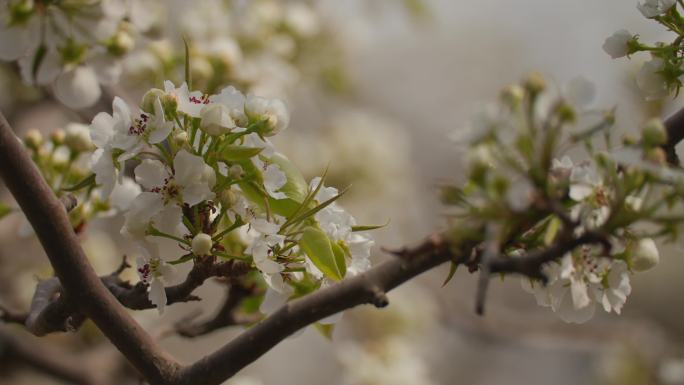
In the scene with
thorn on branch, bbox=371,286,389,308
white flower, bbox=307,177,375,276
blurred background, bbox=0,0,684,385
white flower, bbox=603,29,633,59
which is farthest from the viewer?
blurred background, bbox=0,0,684,385

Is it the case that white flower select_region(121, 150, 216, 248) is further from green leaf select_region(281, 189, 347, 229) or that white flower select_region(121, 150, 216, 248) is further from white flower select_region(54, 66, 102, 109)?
white flower select_region(54, 66, 102, 109)

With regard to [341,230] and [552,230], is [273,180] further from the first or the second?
[552,230]

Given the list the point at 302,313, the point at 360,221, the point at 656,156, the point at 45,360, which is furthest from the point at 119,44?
the point at 360,221

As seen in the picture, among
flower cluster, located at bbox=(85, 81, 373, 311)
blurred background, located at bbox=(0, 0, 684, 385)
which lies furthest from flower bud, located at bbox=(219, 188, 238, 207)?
blurred background, located at bbox=(0, 0, 684, 385)

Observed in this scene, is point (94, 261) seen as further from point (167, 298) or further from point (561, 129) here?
point (561, 129)

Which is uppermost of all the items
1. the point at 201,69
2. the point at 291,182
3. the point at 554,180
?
the point at 554,180

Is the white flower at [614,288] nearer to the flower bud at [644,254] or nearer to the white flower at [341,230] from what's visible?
the flower bud at [644,254]
